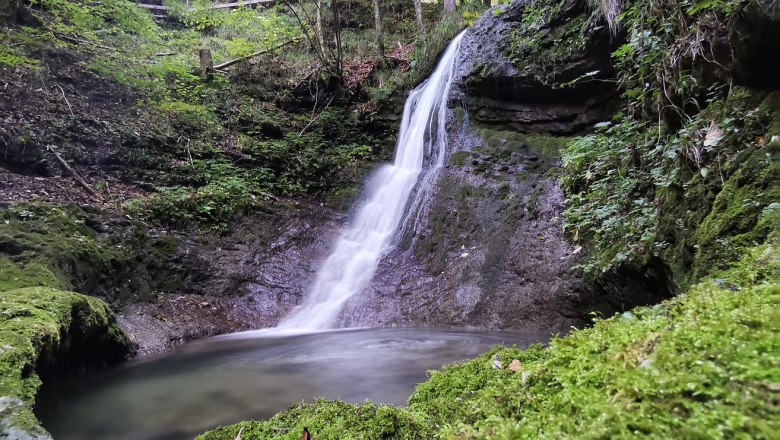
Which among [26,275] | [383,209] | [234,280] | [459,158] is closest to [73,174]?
[234,280]

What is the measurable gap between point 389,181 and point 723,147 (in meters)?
8.54

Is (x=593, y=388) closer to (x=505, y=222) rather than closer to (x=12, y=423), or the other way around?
(x=12, y=423)

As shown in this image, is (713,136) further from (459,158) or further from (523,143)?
(459,158)

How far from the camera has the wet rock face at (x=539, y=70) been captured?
826cm

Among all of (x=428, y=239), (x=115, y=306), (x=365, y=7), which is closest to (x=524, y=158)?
(x=428, y=239)

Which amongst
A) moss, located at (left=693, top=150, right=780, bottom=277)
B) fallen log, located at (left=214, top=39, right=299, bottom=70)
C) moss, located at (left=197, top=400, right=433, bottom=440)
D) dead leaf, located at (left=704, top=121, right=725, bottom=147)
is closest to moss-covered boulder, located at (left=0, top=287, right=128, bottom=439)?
moss, located at (left=197, top=400, right=433, bottom=440)

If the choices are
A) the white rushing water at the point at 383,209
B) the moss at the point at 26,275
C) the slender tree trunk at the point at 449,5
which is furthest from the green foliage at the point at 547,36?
the moss at the point at 26,275

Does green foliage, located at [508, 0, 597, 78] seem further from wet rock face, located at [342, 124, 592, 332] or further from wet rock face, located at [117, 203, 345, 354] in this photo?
wet rock face, located at [117, 203, 345, 354]

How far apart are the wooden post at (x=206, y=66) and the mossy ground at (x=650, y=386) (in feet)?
46.3

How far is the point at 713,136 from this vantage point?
3281 millimetres

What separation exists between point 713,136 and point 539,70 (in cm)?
631

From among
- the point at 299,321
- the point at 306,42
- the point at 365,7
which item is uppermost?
the point at 365,7

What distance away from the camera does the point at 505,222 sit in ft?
25.6

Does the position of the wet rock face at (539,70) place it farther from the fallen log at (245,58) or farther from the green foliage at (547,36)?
the fallen log at (245,58)
